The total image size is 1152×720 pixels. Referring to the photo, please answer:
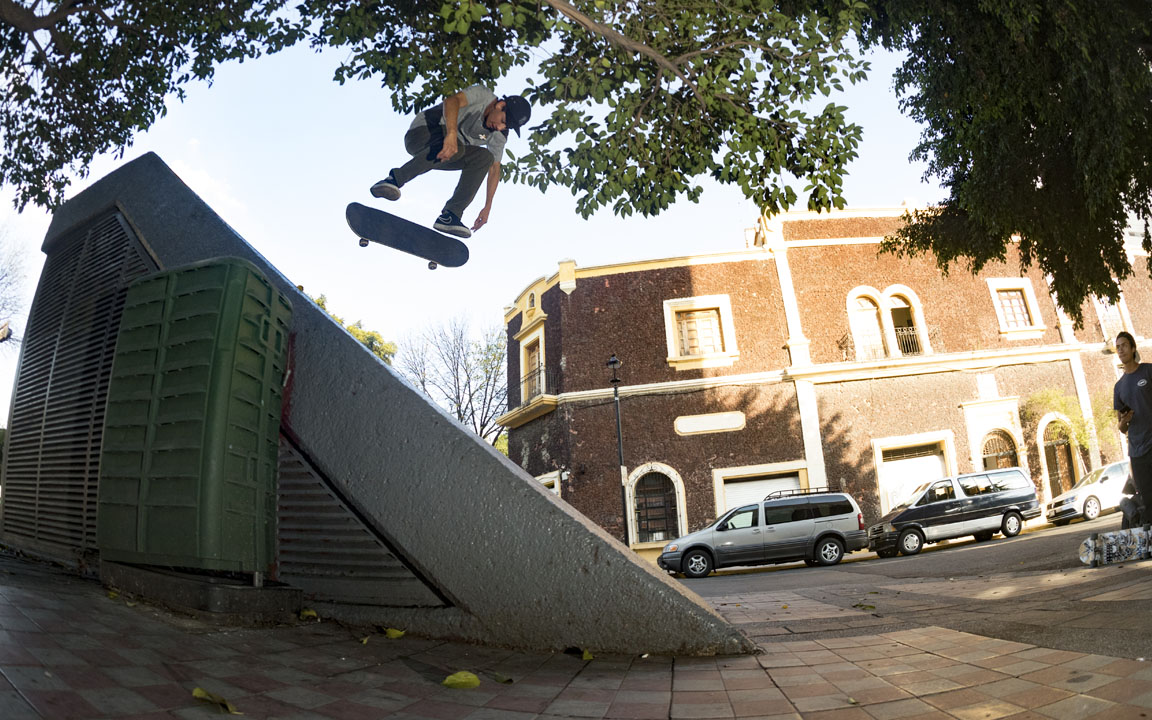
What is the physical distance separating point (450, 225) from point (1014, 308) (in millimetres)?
21928

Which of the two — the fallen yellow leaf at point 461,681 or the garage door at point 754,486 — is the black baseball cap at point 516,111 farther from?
the garage door at point 754,486

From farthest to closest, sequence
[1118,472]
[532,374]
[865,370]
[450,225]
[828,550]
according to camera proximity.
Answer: [532,374] < [865,370] < [1118,472] < [828,550] < [450,225]

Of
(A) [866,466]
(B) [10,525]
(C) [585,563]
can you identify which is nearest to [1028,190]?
(C) [585,563]

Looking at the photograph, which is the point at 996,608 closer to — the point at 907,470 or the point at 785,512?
the point at 785,512

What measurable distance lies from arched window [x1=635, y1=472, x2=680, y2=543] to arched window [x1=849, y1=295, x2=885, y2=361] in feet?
24.8

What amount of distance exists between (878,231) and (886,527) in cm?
A: 1104

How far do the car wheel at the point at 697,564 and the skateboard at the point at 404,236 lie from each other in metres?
9.76

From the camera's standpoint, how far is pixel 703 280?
819 inches

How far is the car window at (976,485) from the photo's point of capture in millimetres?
13828

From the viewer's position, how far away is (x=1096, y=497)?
1475cm

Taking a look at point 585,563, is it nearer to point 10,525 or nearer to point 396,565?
point 396,565

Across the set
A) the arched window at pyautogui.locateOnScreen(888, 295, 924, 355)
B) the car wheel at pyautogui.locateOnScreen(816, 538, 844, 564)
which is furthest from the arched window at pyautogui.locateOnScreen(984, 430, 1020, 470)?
the car wheel at pyautogui.locateOnScreen(816, 538, 844, 564)

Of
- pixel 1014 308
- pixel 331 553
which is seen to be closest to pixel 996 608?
pixel 331 553

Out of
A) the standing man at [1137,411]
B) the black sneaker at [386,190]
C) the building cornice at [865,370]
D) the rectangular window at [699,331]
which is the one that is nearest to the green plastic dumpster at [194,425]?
the black sneaker at [386,190]
